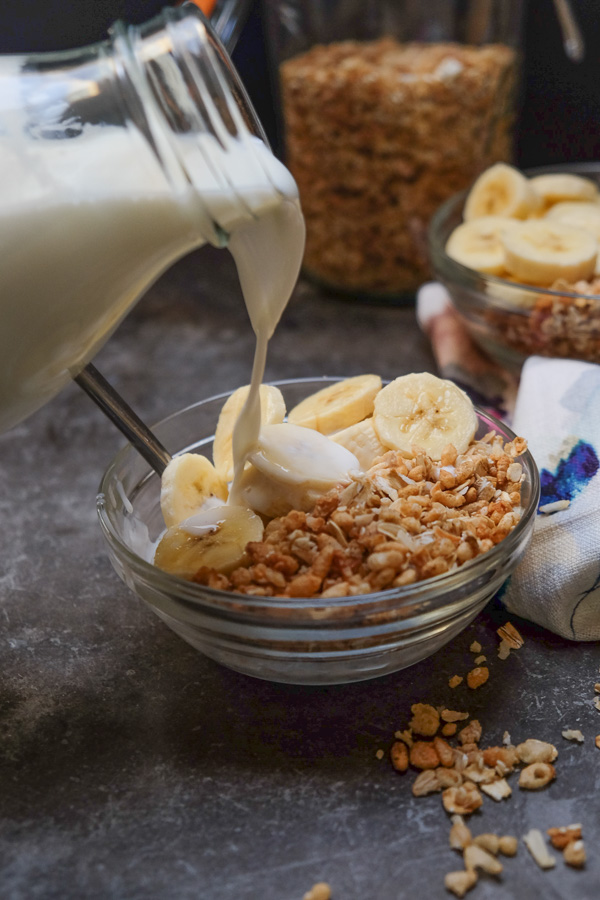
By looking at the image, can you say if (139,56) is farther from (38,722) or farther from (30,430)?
(30,430)

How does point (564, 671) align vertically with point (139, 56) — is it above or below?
below

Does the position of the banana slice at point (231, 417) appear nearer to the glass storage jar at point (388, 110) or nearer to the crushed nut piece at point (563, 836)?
the crushed nut piece at point (563, 836)

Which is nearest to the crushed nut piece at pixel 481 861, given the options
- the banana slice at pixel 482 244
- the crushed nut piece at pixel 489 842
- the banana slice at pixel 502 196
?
the crushed nut piece at pixel 489 842

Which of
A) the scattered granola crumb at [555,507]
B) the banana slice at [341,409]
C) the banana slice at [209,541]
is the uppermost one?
the banana slice at [209,541]

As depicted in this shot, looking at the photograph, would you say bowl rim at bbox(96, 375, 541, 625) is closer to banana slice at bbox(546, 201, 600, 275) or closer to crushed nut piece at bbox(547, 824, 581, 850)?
crushed nut piece at bbox(547, 824, 581, 850)

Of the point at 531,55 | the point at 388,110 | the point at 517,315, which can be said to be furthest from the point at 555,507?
the point at 531,55

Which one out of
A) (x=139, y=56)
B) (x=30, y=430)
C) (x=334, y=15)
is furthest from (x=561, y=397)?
(x=334, y=15)

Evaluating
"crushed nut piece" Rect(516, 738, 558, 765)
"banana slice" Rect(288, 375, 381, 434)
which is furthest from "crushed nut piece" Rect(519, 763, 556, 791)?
"banana slice" Rect(288, 375, 381, 434)
